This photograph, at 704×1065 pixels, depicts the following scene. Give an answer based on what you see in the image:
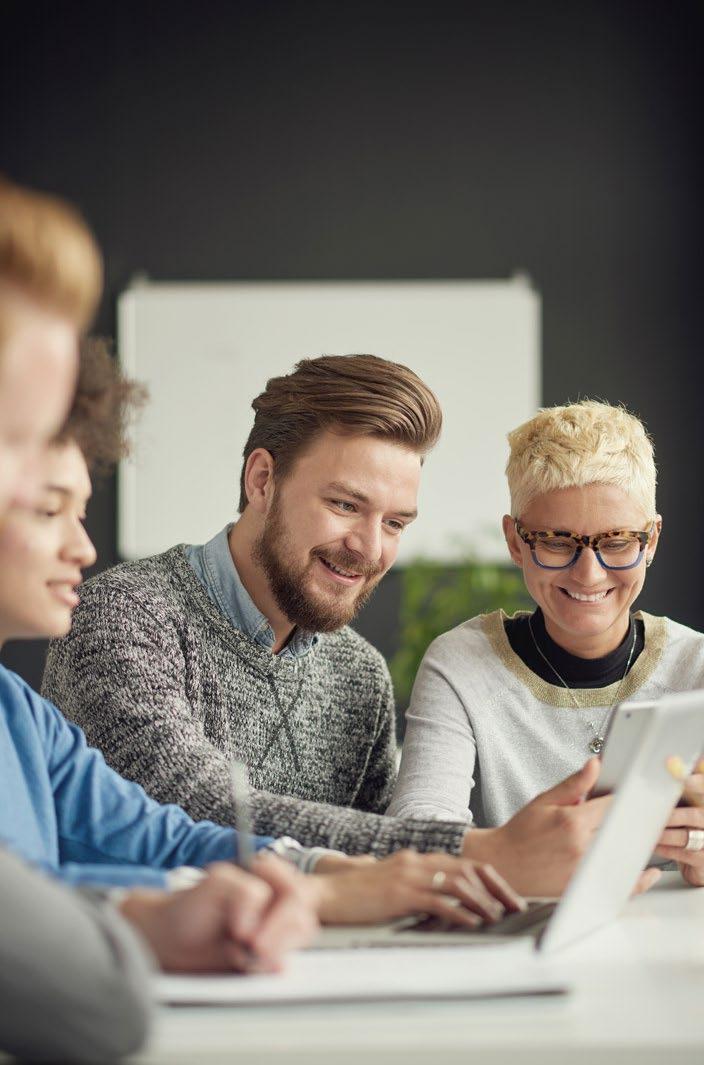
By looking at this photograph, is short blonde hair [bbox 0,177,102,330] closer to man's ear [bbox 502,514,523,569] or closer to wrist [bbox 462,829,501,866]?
wrist [bbox 462,829,501,866]

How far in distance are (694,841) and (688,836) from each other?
0.4 inches

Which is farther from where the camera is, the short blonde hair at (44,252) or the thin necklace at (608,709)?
the thin necklace at (608,709)

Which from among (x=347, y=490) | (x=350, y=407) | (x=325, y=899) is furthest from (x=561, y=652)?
(x=325, y=899)

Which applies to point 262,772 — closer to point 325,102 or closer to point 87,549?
point 87,549

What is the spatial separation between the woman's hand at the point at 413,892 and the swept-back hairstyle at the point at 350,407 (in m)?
1.11

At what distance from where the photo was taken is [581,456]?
2131 mm

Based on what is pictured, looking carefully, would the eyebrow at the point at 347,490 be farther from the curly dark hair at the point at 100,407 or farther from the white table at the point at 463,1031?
the white table at the point at 463,1031

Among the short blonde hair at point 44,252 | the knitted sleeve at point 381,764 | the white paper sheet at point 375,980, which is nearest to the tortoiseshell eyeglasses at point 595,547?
the knitted sleeve at point 381,764

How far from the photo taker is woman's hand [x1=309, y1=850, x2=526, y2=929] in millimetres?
1242

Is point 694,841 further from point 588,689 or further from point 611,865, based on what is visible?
point 588,689

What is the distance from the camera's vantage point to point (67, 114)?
546 centimetres

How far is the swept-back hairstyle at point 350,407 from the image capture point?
2.27 metres

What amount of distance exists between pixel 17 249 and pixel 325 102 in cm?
482

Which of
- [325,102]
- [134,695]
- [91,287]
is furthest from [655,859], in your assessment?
[325,102]
